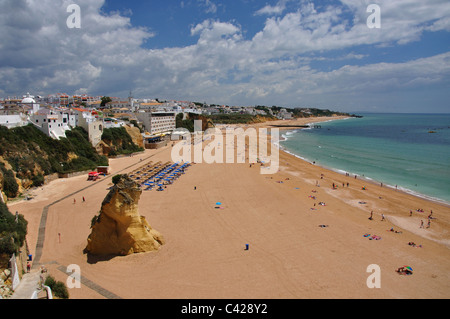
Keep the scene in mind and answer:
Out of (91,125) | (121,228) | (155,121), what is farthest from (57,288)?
(155,121)

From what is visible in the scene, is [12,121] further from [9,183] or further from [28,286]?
[28,286]

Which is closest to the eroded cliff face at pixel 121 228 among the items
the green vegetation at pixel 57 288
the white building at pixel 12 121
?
the green vegetation at pixel 57 288

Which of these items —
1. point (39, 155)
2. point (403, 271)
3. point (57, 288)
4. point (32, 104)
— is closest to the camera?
point (57, 288)

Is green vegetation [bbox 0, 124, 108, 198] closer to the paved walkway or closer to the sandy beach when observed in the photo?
the sandy beach

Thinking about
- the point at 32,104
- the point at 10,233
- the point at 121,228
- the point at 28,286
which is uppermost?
the point at 32,104

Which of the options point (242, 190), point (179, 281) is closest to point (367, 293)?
point (179, 281)

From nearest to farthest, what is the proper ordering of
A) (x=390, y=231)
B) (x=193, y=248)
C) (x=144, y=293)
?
(x=144, y=293), (x=193, y=248), (x=390, y=231)

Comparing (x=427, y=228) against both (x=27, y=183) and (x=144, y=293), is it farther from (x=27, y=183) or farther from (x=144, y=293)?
(x=27, y=183)
